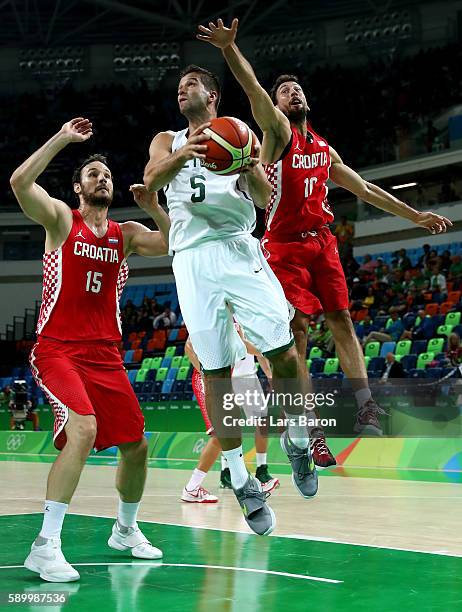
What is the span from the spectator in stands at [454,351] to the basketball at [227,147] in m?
9.99

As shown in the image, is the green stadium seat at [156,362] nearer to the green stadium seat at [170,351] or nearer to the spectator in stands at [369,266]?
the green stadium seat at [170,351]

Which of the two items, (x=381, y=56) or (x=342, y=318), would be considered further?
(x=381, y=56)

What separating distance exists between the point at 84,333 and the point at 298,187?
76.0 inches

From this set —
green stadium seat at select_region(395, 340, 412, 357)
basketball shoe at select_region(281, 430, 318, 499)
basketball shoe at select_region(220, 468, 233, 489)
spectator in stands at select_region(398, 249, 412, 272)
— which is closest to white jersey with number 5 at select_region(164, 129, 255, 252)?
basketball shoe at select_region(281, 430, 318, 499)

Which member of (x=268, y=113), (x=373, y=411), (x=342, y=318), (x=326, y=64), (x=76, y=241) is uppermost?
(x=326, y=64)

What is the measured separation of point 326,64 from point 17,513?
2557cm

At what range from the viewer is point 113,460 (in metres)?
18.2

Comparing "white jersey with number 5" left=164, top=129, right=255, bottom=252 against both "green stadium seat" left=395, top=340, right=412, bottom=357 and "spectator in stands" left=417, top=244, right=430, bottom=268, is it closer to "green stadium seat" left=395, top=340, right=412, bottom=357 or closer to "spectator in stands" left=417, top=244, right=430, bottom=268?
"green stadium seat" left=395, top=340, right=412, bottom=357

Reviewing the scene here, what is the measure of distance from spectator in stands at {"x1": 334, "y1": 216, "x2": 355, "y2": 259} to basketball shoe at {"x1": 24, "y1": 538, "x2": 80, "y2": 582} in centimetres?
1968

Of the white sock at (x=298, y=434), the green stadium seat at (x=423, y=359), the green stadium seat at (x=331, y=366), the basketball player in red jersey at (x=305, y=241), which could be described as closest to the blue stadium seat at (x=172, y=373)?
the green stadium seat at (x=331, y=366)

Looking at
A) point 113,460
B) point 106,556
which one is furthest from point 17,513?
point 113,460

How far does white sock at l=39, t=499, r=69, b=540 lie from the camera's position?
5.64 m

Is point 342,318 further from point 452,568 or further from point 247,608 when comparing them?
point 247,608

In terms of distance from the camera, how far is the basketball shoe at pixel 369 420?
255 inches
